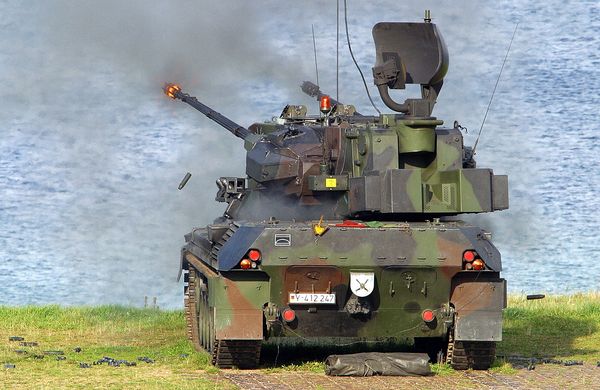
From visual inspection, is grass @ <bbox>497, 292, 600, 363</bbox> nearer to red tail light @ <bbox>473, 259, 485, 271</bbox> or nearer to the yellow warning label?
red tail light @ <bbox>473, 259, 485, 271</bbox>

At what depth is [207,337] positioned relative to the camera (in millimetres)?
25797

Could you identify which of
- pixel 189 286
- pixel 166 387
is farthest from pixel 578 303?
pixel 166 387

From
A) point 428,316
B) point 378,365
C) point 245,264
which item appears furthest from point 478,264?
point 245,264

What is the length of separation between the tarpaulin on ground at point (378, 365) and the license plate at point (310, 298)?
26.5 inches

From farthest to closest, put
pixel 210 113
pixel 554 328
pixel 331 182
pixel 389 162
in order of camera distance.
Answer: pixel 210 113 < pixel 554 328 < pixel 331 182 < pixel 389 162

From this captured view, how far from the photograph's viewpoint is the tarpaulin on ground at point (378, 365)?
23.3 m

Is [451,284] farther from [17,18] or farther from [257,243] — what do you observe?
[17,18]

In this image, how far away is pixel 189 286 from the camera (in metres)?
28.3

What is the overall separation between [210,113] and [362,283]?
22.7ft

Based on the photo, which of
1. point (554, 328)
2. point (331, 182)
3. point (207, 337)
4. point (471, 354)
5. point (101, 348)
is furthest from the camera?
point (554, 328)

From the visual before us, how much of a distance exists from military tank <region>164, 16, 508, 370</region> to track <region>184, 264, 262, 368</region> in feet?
0.08

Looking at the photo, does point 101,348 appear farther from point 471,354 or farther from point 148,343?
point 471,354

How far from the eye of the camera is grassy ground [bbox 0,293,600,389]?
2305cm

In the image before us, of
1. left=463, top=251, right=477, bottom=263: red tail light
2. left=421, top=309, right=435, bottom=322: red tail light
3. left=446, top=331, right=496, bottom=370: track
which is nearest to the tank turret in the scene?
left=463, top=251, right=477, bottom=263: red tail light
